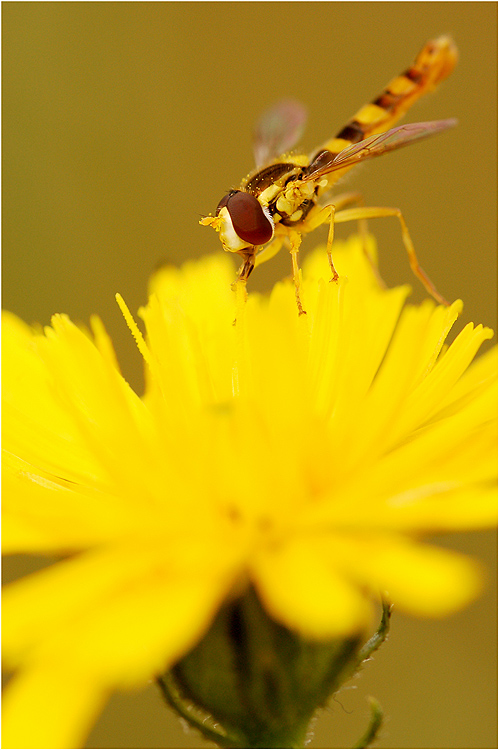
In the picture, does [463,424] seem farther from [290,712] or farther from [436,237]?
[436,237]

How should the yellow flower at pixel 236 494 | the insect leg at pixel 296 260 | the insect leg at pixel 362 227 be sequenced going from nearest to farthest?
1. the yellow flower at pixel 236 494
2. the insect leg at pixel 296 260
3. the insect leg at pixel 362 227

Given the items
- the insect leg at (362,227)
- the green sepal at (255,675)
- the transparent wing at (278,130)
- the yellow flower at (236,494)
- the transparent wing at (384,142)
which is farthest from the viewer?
the transparent wing at (278,130)

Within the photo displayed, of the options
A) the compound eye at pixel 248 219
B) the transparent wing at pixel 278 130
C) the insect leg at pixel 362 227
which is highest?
the transparent wing at pixel 278 130

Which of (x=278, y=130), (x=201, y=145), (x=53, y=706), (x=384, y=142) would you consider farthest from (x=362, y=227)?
(x=201, y=145)

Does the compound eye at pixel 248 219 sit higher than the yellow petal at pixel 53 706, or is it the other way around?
the compound eye at pixel 248 219

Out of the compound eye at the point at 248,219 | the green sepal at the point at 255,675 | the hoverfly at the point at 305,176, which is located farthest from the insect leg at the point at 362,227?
the green sepal at the point at 255,675

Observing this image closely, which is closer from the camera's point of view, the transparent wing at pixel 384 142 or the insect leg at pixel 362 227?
the transparent wing at pixel 384 142

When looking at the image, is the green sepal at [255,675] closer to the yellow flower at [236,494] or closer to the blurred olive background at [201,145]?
the yellow flower at [236,494]
